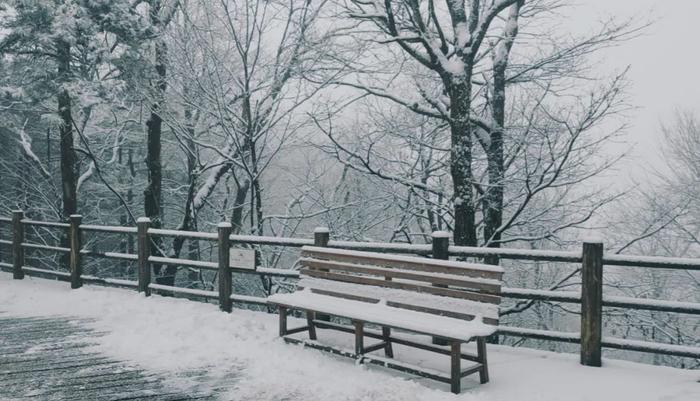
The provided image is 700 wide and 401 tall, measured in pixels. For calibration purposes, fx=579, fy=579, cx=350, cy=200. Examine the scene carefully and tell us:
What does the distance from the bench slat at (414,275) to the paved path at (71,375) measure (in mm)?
1898

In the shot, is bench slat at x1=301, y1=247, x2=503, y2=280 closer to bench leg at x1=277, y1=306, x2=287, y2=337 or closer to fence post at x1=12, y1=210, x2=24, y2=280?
bench leg at x1=277, y1=306, x2=287, y2=337

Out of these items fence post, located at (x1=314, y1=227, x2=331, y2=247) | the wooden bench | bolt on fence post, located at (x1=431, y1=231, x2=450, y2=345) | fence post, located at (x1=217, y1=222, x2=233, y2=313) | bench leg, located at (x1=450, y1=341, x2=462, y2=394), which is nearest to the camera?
bench leg, located at (x1=450, y1=341, x2=462, y2=394)

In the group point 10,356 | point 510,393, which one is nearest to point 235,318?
point 10,356

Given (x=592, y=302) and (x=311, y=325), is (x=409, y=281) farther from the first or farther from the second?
(x=592, y=302)

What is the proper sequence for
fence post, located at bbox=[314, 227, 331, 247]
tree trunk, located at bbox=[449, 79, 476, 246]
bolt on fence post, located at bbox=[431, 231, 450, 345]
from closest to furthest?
bolt on fence post, located at bbox=[431, 231, 450, 345]
fence post, located at bbox=[314, 227, 331, 247]
tree trunk, located at bbox=[449, 79, 476, 246]

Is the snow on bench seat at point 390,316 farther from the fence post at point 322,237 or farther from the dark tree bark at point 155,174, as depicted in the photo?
the dark tree bark at point 155,174

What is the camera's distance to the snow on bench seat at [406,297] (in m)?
5.30

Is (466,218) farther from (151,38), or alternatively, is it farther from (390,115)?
(151,38)

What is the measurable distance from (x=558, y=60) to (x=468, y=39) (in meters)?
3.08

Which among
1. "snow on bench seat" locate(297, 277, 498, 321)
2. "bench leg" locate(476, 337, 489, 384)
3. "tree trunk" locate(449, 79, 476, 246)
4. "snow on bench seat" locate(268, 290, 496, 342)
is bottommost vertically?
"bench leg" locate(476, 337, 489, 384)

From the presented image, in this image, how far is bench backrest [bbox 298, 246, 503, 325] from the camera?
5.35 meters

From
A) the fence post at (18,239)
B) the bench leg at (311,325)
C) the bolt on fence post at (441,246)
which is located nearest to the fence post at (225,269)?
the bench leg at (311,325)

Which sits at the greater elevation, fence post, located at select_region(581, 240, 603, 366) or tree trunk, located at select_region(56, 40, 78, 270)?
tree trunk, located at select_region(56, 40, 78, 270)

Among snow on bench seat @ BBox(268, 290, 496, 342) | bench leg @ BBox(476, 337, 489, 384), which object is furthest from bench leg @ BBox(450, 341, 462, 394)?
bench leg @ BBox(476, 337, 489, 384)
